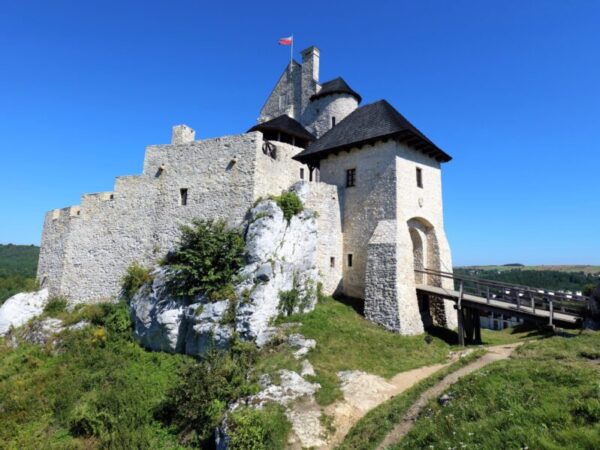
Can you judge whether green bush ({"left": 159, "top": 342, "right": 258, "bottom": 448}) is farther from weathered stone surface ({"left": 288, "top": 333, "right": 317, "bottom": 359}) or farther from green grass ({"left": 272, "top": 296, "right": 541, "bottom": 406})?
weathered stone surface ({"left": 288, "top": 333, "right": 317, "bottom": 359})

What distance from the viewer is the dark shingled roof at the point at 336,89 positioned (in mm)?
24172

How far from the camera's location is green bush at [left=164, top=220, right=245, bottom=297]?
13125 millimetres

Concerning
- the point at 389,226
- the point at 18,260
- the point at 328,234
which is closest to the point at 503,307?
the point at 389,226

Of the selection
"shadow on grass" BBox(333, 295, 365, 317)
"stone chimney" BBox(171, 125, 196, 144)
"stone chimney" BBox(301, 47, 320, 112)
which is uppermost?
"stone chimney" BBox(301, 47, 320, 112)

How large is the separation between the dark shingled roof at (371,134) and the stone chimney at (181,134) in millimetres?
6162

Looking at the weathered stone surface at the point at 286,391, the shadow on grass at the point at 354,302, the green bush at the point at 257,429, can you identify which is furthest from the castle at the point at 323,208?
the green bush at the point at 257,429

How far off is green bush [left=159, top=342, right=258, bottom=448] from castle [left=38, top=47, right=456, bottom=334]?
6.77m

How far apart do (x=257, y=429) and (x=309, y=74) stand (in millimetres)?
24675

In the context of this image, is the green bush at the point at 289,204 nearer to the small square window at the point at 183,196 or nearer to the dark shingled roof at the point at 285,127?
the small square window at the point at 183,196

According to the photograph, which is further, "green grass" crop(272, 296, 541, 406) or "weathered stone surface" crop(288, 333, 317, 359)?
"weathered stone surface" crop(288, 333, 317, 359)

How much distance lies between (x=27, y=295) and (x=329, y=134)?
775 inches

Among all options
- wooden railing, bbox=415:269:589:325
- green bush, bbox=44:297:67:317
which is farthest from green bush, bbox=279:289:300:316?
green bush, bbox=44:297:67:317

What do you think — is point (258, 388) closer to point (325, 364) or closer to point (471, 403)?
point (325, 364)

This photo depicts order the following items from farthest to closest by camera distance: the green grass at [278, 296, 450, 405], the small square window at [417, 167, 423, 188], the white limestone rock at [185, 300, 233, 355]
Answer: the small square window at [417, 167, 423, 188]
the white limestone rock at [185, 300, 233, 355]
the green grass at [278, 296, 450, 405]
